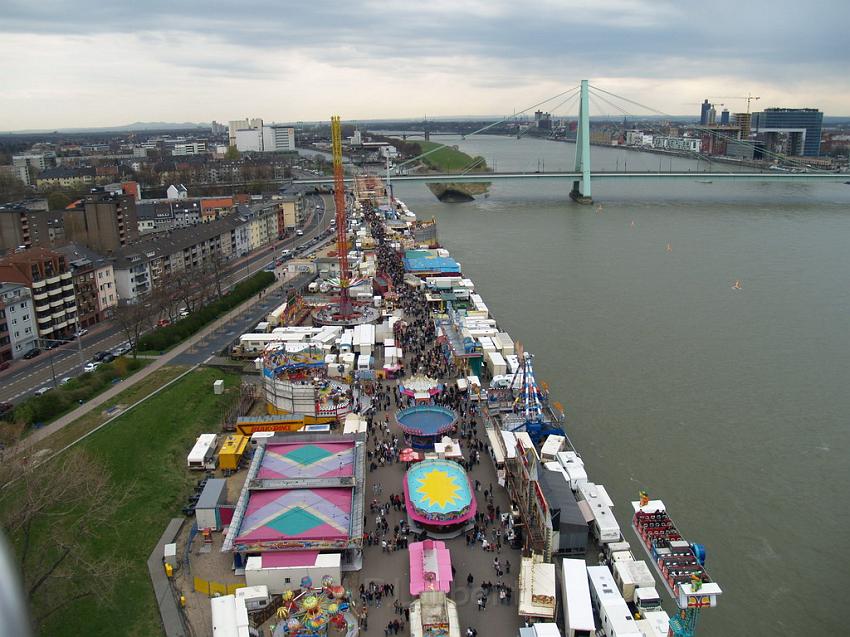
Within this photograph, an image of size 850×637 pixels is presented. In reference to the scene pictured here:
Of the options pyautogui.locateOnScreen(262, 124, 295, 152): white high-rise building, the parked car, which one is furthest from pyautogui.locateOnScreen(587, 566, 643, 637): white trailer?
pyautogui.locateOnScreen(262, 124, 295, 152): white high-rise building

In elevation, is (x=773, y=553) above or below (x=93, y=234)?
below

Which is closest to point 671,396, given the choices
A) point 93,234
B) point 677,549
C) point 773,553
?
point 773,553

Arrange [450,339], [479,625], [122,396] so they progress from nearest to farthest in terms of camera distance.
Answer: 1. [479,625]
2. [122,396]
3. [450,339]

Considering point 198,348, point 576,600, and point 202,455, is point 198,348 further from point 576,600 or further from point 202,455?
point 576,600

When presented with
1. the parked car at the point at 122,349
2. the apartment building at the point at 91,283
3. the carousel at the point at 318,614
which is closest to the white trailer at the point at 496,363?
the carousel at the point at 318,614

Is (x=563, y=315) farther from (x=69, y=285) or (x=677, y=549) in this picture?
(x=69, y=285)
